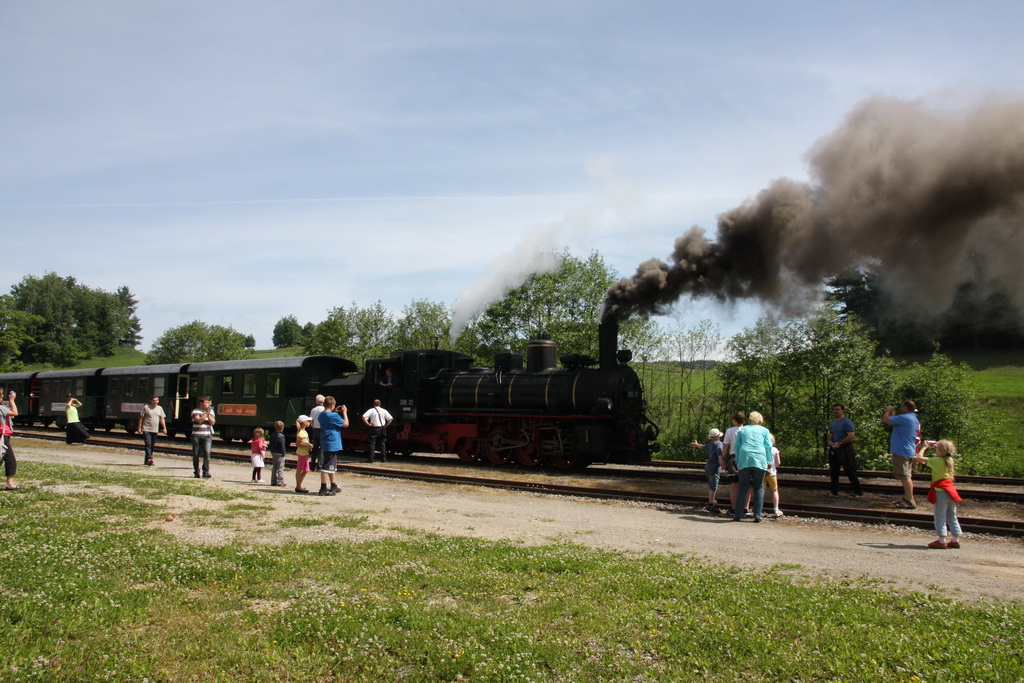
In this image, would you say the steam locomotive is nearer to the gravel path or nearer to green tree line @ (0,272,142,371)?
the gravel path

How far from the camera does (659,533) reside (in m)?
9.80

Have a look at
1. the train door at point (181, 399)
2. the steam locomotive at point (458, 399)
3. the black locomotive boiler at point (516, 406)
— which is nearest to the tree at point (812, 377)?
the steam locomotive at point (458, 399)

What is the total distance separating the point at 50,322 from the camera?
110 metres

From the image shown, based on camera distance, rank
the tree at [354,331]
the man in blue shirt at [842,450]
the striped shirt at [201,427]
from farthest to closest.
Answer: the tree at [354,331] < the striped shirt at [201,427] < the man in blue shirt at [842,450]

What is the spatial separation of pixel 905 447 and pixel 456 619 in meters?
9.03

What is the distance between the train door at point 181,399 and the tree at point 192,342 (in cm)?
6130

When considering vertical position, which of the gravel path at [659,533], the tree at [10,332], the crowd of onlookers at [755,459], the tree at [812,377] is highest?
the tree at [10,332]

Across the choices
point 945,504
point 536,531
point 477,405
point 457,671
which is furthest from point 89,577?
point 477,405

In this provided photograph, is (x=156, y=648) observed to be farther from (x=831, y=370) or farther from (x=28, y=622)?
(x=831, y=370)

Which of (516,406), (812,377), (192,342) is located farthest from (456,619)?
(192,342)

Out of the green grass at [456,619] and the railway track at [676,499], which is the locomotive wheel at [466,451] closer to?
the railway track at [676,499]

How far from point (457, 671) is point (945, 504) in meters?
6.92

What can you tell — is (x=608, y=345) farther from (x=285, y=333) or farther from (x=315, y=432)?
(x=285, y=333)

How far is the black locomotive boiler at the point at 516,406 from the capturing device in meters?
17.4
